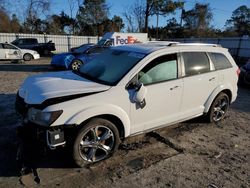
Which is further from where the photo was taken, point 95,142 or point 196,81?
point 196,81

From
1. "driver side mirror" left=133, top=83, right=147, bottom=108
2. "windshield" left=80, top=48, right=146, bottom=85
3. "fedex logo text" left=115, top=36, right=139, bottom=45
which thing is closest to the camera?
"driver side mirror" left=133, top=83, right=147, bottom=108

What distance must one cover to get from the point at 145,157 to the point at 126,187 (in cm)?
83

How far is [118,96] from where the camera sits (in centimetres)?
350

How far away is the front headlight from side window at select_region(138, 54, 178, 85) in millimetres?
1446

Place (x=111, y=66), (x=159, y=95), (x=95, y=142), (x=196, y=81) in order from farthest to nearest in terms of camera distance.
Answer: (x=196, y=81), (x=111, y=66), (x=159, y=95), (x=95, y=142)

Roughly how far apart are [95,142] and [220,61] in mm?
3356

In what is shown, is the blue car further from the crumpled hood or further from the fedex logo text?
the crumpled hood

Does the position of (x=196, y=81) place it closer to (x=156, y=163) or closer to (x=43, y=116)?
(x=156, y=163)

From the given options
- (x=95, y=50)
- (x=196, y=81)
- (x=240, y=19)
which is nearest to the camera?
(x=196, y=81)

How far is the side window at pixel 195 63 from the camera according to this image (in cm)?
444

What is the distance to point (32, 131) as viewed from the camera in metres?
3.27

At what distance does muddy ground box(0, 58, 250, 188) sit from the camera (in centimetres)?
317

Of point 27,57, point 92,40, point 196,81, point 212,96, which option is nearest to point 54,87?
point 196,81

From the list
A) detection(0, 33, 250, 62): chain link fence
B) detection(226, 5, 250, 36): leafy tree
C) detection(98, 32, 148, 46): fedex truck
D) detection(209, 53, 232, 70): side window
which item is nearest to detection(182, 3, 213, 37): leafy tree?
detection(226, 5, 250, 36): leafy tree
